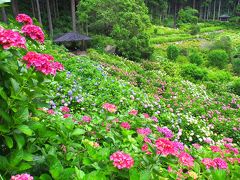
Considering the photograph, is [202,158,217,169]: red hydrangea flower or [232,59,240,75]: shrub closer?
[202,158,217,169]: red hydrangea flower

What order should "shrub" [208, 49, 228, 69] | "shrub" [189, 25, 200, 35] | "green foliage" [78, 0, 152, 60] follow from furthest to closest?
"shrub" [189, 25, 200, 35]
"shrub" [208, 49, 228, 69]
"green foliage" [78, 0, 152, 60]

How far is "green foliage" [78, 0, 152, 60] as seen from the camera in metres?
17.1

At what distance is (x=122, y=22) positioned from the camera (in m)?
17.8

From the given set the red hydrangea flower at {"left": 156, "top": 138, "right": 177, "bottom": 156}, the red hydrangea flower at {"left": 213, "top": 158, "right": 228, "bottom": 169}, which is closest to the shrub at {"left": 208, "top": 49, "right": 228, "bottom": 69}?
the red hydrangea flower at {"left": 213, "top": 158, "right": 228, "bottom": 169}

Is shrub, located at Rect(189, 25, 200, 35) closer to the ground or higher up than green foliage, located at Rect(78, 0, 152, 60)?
closer to the ground

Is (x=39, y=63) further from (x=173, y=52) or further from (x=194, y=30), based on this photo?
(x=194, y=30)

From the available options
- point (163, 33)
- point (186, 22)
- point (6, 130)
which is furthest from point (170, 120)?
point (186, 22)

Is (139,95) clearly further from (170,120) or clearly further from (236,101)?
(236,101)

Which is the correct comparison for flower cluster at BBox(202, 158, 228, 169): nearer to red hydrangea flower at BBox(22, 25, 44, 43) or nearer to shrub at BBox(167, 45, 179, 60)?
red hydrangea flower at BBox(22, 25, 44, 43)

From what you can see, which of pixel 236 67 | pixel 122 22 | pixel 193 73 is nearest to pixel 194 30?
pixel 236 67

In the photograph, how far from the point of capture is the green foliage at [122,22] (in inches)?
674

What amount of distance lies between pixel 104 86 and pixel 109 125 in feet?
12.4

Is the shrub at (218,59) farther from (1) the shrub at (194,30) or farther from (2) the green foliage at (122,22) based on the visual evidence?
(1) the shrub at (194,30)

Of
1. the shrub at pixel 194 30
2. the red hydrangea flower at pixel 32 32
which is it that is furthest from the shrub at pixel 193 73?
the shrub at pixel 194 30
